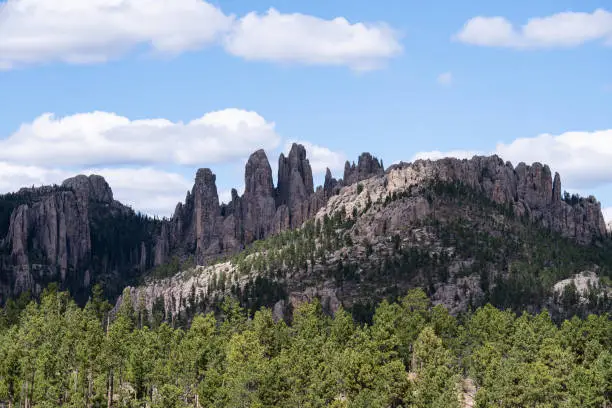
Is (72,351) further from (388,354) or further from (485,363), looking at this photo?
(485,363)

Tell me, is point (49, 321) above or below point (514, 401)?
above

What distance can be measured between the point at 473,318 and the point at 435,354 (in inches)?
→ 1205

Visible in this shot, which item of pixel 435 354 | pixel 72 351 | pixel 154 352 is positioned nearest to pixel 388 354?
pixel 435 354

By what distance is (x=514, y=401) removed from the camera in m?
139

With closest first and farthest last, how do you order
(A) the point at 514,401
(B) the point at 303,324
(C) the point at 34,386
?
(A) the point at 514,401 → (C) the point at 34,386 → (B) the point at 303,324

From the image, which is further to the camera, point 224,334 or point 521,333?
point 224,334

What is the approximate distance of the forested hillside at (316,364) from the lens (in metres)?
140

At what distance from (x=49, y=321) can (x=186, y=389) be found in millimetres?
43287

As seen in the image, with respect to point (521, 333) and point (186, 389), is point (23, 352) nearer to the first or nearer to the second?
point (186, 389)

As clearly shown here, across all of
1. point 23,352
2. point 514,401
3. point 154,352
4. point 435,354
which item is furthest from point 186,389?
point 514,401

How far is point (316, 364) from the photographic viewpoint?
149875 millimetres

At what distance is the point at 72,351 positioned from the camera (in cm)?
16562

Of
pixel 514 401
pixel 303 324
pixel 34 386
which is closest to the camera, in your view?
A: pixel 514 401

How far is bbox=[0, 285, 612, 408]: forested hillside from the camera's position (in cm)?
14012
